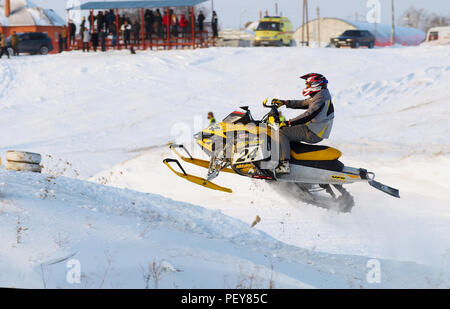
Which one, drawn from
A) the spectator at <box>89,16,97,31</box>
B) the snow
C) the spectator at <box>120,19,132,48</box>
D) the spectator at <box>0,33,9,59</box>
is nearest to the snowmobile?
the spectator at <box>120,19,132,48</box>

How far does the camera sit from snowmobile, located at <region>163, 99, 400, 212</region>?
8.06m

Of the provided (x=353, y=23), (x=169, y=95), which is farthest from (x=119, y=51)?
(x=353, y=23)

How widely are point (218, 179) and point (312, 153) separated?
A: 3.88 meters

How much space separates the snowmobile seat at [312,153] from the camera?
8.12 m

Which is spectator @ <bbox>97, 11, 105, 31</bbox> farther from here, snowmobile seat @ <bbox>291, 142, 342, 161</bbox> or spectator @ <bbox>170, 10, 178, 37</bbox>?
snowmobile seat @ <bbox>291, 142, 342, 161</bbox>

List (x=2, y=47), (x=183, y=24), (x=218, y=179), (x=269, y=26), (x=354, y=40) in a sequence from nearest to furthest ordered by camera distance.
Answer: (x=218, y=179), (x=183, y=24), (x=2, y=47), (x=269, y=26), (x=354, y=40)

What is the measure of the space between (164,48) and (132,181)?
2085 cm

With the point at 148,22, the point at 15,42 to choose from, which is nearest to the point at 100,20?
the point at 148,22

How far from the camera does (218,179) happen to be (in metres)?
11.8

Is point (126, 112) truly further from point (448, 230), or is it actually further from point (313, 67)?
point (448, 230)

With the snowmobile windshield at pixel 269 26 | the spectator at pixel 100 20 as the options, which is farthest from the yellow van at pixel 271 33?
the spectator at pixel 100 20

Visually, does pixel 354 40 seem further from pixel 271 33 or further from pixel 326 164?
pixel 326 164

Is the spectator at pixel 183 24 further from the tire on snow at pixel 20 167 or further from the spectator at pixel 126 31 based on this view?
the tire on snow at pixel 20 167

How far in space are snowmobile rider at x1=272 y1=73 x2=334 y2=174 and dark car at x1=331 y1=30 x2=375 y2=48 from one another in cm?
2952
